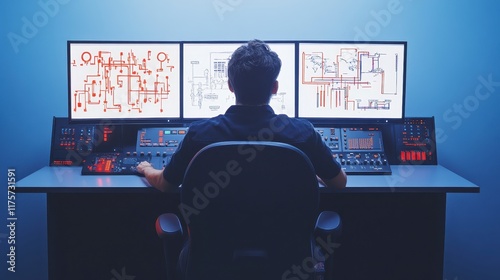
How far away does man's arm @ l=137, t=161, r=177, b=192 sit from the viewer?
171 centimetres

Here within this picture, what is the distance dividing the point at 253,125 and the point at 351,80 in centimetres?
99

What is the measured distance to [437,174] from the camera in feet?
7.09

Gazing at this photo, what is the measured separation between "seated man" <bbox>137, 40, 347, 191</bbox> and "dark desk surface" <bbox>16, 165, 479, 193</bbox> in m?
0.30

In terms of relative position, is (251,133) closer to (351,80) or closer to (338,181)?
(338,181)

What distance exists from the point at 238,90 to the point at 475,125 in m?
1.73

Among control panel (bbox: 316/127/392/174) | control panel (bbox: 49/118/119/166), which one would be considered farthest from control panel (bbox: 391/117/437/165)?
control panel (bbox: 49/118/119/166)

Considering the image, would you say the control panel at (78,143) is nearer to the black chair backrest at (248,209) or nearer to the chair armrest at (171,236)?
the chair armrest at (171,236)

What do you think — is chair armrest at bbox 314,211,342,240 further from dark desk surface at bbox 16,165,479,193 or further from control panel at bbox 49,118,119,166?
control panel at bbox 49,118,119,166

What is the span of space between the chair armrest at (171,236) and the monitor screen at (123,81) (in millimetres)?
796

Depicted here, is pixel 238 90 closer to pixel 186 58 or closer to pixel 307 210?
pixel 307 210

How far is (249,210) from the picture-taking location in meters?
1.40

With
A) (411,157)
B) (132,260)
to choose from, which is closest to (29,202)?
(132,260)

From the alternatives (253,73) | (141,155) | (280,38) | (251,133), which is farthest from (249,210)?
(280,38)

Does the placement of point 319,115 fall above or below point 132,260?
above
